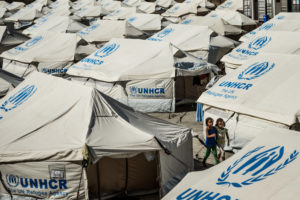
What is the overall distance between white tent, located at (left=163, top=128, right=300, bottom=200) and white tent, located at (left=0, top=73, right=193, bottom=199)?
2822mm

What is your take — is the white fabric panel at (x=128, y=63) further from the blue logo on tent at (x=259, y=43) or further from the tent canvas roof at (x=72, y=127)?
the tent canvas roof at (x=72, y=127)

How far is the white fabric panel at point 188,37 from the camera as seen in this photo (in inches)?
1024

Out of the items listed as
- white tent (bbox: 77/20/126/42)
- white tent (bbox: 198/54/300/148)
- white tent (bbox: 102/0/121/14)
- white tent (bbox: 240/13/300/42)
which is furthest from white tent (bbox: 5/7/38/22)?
white tent (bbox: 198/54/300/148)

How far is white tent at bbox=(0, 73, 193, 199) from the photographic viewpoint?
468 inches

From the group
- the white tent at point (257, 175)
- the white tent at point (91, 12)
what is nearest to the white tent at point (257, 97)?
the white tent at point (257, 175)

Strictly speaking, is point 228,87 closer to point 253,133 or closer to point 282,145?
point 253,133

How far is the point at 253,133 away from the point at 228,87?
1.86 metres

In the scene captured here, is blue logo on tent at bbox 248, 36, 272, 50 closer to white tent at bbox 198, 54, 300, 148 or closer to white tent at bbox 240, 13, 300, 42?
white tent at bbox 198, 54, 300, 148

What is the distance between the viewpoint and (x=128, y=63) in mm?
21312

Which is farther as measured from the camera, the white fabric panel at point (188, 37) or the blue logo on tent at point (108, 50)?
the white fabric panel at point (188, 37)

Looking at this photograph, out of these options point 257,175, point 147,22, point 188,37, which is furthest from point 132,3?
point 257,175

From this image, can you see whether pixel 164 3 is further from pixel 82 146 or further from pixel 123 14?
pixel 82 146

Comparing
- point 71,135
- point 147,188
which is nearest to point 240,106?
point 147,188

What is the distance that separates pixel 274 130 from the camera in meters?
9.71
